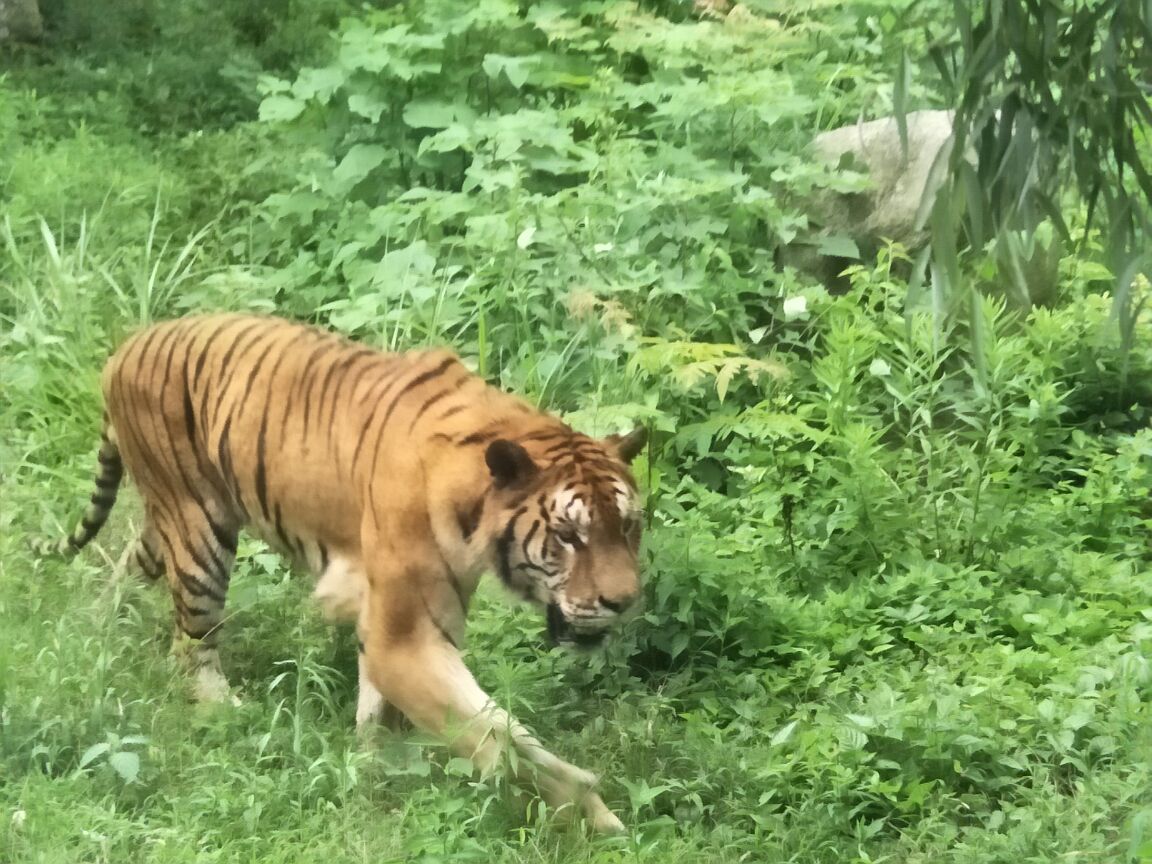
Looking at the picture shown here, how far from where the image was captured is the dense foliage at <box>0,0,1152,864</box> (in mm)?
3018

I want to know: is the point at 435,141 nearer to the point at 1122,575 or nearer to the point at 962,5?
the point at 1122,575

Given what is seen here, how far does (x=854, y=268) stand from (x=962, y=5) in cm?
292

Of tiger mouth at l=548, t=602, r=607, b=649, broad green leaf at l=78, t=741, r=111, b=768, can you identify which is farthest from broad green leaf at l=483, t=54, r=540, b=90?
broad green leaf at l=78, t=741, r=111, b=768

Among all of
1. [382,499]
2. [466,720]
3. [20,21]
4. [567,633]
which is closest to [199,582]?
[382,499]


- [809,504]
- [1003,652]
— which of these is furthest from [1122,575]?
[809,504]

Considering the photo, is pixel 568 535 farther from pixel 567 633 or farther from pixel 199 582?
pixel 199 582

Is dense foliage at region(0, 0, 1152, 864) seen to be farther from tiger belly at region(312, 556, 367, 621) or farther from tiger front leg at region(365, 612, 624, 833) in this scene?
tiger belly at region(312, 556, 367, 621)

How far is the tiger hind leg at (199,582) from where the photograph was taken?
373 cm

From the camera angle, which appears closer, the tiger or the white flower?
the tiger

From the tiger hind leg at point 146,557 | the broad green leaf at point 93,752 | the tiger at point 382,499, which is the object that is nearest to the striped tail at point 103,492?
the tiger at point 382,499

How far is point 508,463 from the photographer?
307cm

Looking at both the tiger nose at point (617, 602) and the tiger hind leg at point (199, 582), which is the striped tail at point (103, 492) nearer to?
the tiger hind leg at point (199, 582)

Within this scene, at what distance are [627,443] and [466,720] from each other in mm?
801

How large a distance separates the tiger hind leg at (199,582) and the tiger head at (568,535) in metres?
1.03
